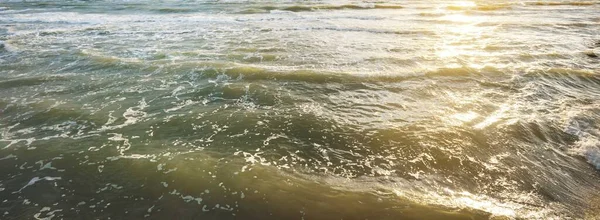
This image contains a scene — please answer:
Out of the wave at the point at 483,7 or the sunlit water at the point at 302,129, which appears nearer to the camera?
the sunlit water at the point at 302,129

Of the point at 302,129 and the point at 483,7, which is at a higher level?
the point at 483,7

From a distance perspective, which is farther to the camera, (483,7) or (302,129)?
(483,7)

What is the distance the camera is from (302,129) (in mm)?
6219

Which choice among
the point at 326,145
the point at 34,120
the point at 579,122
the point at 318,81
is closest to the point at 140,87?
the point at 34,120

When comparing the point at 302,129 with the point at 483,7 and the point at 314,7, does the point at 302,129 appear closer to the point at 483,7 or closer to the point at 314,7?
the point at 314,7

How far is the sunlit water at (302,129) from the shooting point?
435 cm

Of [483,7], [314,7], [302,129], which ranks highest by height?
[314,7]

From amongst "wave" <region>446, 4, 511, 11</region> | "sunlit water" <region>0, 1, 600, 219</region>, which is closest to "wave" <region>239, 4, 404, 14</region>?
"wave" <region>446, 4, 511, 11</region>

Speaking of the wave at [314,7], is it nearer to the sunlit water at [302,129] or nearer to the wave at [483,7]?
the wave at [483,7]

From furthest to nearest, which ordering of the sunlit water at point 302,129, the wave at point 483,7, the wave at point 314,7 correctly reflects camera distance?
1. the wave at point 314,7
2. the wave at point 483,7
3. the sunlit water at point 302,129

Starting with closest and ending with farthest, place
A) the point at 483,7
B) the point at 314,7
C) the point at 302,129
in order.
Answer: the point at 302,129, the point at 483,7, the point at 314,7

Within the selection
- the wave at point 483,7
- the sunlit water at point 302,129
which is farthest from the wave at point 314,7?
the sunlit water at point 302,129

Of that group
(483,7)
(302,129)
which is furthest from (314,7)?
(302,129)

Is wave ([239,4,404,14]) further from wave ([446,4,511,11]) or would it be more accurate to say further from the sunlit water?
the sunlit water
